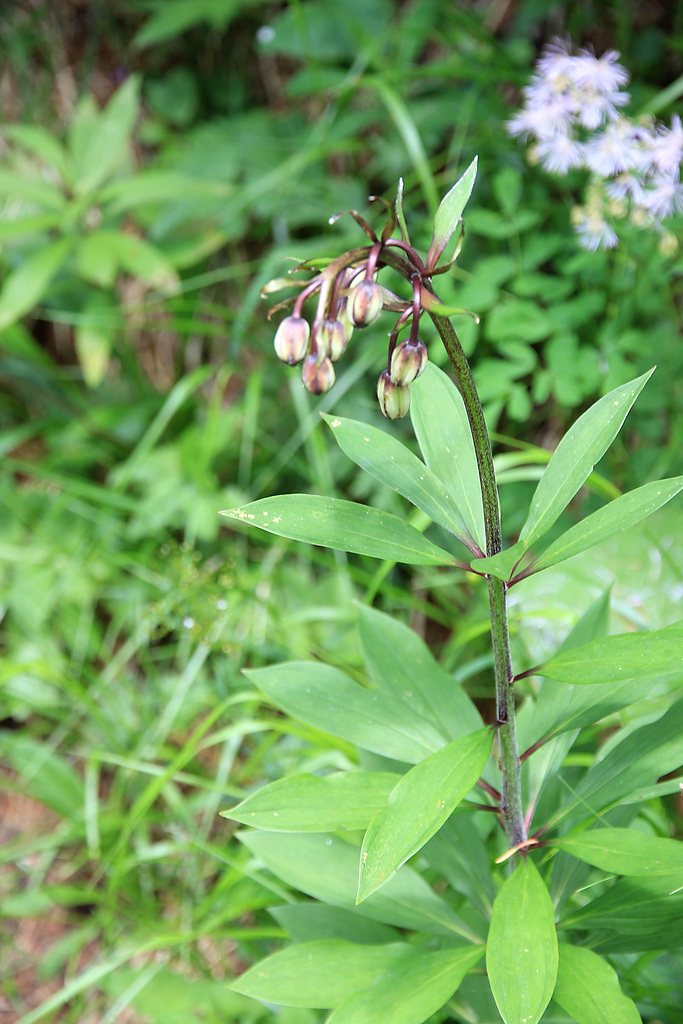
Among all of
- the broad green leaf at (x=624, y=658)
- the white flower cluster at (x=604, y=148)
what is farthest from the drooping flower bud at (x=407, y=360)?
the white flower cluster at (x=604, y=148)

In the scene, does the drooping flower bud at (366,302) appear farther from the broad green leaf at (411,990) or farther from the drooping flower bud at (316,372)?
the broad green leaf at (411,990)

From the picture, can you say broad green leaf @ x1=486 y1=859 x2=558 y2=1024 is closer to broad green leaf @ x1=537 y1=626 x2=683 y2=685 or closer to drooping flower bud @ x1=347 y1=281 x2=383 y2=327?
broad green leaf @ x1=537 y1=626 x2=683 y2=685

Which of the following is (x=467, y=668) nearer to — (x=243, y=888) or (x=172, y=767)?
(x=172, y=767)

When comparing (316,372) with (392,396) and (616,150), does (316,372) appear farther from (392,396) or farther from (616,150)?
(616,150)

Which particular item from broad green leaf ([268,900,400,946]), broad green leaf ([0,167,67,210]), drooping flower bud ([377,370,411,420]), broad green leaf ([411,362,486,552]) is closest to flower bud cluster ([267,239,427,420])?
drooping flower bud ([377,370,411,420])

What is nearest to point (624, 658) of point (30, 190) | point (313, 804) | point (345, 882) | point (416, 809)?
point (416, 809)
